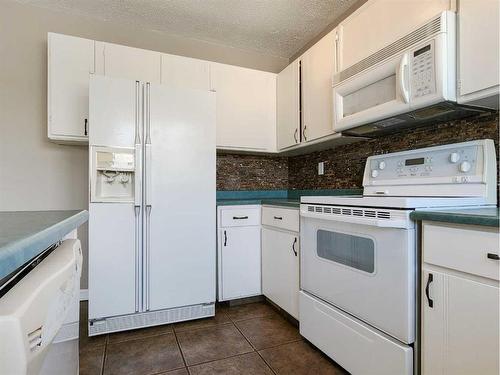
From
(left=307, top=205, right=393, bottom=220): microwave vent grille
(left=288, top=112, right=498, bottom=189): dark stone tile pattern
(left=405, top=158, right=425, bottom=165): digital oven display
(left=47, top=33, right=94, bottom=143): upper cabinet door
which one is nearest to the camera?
(left=307, top=205, right=393, bottom=220): microwave vent grille

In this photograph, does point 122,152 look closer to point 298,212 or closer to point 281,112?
point 298,212

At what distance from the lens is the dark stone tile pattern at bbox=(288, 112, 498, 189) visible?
1571mm

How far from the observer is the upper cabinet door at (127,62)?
234 cm

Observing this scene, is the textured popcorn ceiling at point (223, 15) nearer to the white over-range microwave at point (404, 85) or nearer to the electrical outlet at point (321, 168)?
the white over-range microwave at point (404, 85)

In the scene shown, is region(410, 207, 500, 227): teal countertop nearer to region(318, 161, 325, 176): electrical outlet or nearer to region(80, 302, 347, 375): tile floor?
region(80, 302, 347, 375): tile floor

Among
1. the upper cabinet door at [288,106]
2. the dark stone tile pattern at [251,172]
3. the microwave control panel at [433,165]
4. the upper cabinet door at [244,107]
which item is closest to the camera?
the microwave control panel at [433,165]

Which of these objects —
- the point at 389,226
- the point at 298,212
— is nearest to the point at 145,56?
the point at 298,212

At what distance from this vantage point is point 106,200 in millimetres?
2014

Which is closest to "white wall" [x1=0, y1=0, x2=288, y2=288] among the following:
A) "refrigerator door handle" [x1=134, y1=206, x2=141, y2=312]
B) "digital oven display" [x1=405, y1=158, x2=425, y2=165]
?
"refrigerator door handle" [x1=134, y1=206, x2=141, y2=312]

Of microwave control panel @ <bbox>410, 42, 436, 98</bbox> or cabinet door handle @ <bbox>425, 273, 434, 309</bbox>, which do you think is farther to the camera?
microwave control panel @ <bbox>410, 42, 436, 98</bbox>

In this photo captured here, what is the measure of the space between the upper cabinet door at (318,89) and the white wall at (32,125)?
1842 mm

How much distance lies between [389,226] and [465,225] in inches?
11.1

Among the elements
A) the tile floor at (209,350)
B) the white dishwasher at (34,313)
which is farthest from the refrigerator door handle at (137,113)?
the white dishwasher at (34,313)

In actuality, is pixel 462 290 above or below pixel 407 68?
below
